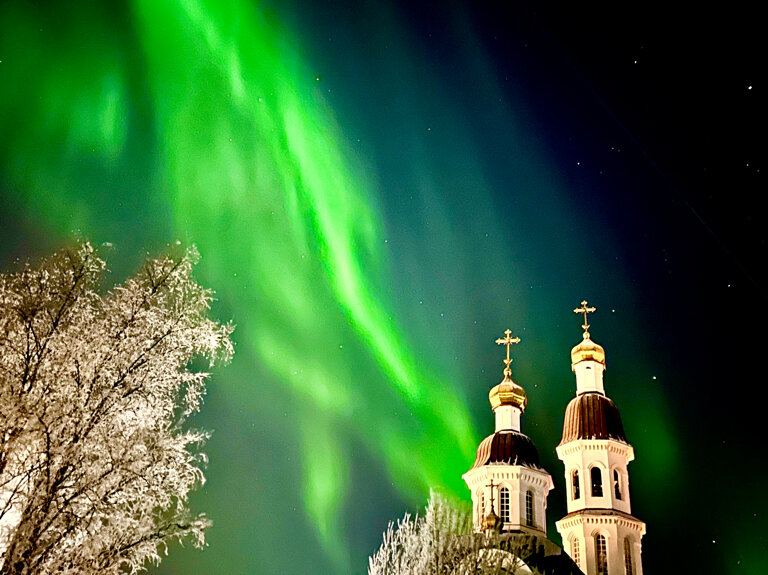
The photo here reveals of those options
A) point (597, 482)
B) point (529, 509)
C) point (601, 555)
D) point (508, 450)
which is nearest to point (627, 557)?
point (601, 555)

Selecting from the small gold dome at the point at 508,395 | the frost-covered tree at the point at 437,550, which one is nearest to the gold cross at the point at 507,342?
the small gold dome at the point at 508,395

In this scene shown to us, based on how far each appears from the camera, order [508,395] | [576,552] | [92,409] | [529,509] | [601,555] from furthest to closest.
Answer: [508,395]
[529,509]
[576,552]
[601,555]
[92,409]

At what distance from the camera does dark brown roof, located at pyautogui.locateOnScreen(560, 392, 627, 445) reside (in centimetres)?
3712

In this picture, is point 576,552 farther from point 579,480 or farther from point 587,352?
point 587,352

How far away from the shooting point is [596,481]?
3656 cm

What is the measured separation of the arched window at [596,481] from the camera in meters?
36.2

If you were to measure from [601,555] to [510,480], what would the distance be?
196 inches

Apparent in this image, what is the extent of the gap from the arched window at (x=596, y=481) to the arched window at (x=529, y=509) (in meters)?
2.83

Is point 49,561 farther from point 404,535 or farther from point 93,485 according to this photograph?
point 404,535

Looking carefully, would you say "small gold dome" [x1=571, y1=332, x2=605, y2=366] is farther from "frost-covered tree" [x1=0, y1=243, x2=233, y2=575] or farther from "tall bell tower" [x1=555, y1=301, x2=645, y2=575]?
"frost-covered tree" [x1=0, y1=243, x2=233, y2=575]

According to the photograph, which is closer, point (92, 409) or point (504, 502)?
point (92, 409)

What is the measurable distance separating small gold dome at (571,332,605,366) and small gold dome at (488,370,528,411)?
307cm

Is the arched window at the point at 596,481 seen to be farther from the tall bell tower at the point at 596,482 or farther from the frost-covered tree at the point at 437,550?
the frost-covered tree at the point at 437,550

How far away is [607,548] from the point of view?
113ft
